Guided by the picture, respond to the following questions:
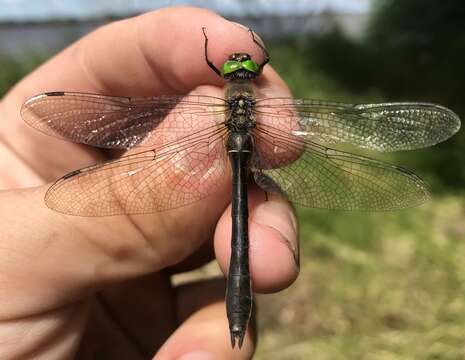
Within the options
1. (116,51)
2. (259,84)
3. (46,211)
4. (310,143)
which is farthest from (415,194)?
(116,51)

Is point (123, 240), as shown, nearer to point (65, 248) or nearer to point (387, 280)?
point (65, 248)

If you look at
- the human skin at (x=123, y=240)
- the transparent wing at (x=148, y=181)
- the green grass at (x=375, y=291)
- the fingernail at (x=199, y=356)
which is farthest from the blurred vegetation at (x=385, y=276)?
the transparent wing at (x=148, y=181)

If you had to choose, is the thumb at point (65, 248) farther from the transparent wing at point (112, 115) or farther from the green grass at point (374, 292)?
the green grass at point (374, 292)

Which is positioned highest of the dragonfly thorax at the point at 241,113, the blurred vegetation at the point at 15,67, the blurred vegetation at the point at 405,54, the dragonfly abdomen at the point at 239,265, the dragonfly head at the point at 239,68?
the dragonfly head at the point at 239,68

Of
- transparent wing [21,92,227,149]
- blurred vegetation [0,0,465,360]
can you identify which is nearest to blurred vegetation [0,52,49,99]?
blurred vegetation [0,0,465,360]

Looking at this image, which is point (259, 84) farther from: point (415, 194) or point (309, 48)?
point (309, 48)

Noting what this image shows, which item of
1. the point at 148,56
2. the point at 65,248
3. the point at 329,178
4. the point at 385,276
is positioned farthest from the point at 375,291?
the point at 65,248
